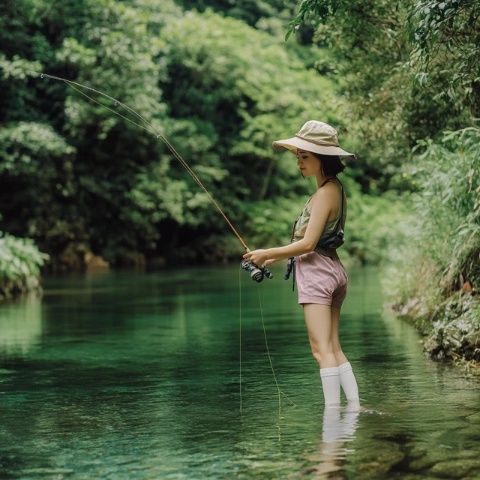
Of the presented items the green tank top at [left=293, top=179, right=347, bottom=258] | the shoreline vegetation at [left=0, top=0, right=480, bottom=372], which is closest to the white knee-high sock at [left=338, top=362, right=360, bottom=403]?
the green tank top at [left=293, top=179, right=347, bottom=258]

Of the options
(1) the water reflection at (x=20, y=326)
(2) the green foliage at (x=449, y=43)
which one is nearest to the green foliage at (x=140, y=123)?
(1) the water reflection at (x=20, y=326)

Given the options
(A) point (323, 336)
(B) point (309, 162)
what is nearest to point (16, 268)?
(B) point (309, 162)

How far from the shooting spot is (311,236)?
650 cm

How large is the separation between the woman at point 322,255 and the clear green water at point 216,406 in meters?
0.33

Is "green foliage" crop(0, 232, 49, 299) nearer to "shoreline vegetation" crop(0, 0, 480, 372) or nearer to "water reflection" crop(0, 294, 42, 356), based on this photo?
"shoreline vegetation" crop(0, 0, 480, 372)

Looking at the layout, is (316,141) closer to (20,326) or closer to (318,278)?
(318,278)

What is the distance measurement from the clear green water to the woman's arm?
3.47ft

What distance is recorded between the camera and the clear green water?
17.3 feet

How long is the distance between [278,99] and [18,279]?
24.0 meters

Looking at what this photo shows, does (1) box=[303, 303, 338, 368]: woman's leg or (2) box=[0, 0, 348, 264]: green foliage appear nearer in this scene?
(1) box=[303, 303, 338, 368]: woman's leg

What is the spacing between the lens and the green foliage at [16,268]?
21391 millimetres

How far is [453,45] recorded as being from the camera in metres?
9.43

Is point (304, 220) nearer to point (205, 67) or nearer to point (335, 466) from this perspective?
point (335, 466)

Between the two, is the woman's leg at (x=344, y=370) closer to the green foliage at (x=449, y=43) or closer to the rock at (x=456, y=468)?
the rock at (x=456, y=468)
